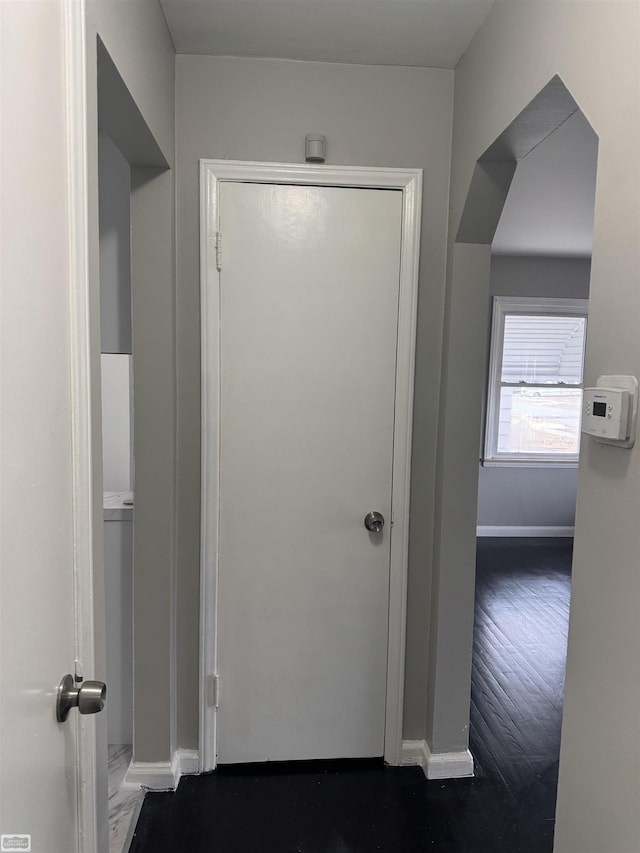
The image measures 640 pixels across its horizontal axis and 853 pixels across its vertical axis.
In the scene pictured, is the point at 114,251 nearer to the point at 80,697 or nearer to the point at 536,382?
the point at 80,697

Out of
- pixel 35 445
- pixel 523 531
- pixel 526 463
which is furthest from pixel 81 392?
pixel 523 531

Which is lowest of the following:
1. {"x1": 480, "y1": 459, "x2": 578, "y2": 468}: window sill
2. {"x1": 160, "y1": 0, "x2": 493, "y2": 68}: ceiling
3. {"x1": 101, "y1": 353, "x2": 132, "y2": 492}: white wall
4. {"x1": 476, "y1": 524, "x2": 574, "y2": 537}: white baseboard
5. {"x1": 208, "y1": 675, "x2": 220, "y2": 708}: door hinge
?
{"x1": 476, "y1": 524, "x2": 574, "y2": 537}: white baseboard

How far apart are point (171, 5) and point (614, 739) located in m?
2.03

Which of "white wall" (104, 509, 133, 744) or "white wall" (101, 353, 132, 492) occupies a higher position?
"white wall" (101, 353, 132, 492)

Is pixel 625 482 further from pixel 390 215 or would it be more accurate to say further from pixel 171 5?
pixel 171 5

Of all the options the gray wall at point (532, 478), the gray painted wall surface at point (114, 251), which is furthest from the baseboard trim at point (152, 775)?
the gray wall at point (532, 478)

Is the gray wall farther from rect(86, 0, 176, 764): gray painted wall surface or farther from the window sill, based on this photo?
rect(86, 0, 176, 764): gray painted wall surface

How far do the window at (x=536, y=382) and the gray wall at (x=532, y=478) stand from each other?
0.12 metres

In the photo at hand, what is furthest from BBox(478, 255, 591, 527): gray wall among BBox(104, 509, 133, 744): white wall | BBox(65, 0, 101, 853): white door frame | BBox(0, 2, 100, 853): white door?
BBox(0, 2, 100, 853): white door

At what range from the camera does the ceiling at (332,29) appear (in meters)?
1.65

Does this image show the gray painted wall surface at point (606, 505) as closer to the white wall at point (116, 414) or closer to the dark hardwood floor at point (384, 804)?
the dark hardwood floor at point (384, 804)

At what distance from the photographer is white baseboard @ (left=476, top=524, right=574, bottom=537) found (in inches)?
217

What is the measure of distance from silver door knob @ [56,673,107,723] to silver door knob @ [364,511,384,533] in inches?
50.5

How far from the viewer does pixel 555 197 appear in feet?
11.2
